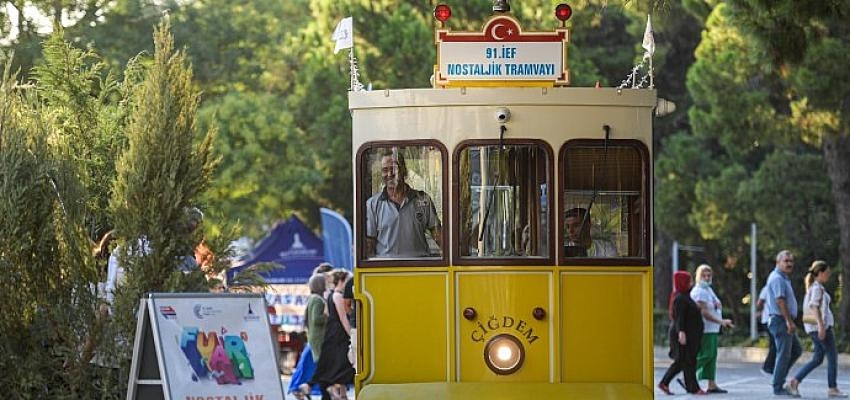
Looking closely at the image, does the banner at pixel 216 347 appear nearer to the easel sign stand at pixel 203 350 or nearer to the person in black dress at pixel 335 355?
the easel sign stand at pixel 203 350

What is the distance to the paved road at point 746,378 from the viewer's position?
66.6 ft

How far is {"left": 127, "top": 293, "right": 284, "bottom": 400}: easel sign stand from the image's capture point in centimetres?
1024

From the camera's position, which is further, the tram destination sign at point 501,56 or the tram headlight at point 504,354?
the tram destination sign at point 501,56

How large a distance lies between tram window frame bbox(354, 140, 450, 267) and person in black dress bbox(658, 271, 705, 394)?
28.3 feet

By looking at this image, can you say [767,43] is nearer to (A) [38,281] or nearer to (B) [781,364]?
(B) [781,364]

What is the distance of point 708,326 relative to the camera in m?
20.7

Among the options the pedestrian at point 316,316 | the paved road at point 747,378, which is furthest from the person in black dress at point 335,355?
the paved road at point 747,378

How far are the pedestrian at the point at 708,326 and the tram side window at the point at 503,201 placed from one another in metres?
9.23

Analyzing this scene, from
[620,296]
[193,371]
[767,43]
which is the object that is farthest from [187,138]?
[767,43]

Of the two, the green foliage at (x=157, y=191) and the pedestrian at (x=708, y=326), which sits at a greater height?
the green foliage at (x=157, y=191)

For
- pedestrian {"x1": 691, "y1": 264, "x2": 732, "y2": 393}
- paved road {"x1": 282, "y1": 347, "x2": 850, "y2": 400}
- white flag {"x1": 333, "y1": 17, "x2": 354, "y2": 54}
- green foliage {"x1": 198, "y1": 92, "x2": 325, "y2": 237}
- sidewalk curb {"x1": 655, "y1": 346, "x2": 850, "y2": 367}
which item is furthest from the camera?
green foliage {"x1": 198, "y1": 92, "x2": 325, "y2": 237}

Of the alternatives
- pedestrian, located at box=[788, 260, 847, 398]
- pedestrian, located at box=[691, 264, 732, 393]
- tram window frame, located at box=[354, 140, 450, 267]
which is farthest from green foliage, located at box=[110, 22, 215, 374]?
pedestrian, located at box=[691, 264, 732, 393]

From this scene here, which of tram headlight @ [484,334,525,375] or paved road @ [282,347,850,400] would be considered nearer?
tram headlight @ [484,334,525,375]

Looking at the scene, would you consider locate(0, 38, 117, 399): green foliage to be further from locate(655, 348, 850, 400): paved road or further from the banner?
locate(655, 348, 850, 400): paved road
